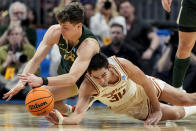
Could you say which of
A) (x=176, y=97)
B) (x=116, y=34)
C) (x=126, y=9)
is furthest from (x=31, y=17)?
(x=176, y=97)

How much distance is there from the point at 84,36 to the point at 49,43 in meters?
0.57

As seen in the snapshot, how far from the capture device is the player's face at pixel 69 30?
5759 mm

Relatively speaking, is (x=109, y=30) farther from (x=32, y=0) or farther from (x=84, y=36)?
(x=84, y=36)

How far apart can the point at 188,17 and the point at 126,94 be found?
1.22m

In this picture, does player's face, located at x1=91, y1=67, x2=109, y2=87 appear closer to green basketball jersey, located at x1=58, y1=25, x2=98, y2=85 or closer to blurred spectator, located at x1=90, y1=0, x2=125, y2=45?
green basketball jersey, located at x1=58, y1=25, x2=98, y2=85

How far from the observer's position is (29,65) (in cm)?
621

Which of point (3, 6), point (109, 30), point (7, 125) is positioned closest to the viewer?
point (7, 125)

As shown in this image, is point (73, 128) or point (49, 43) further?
point (49, 43)

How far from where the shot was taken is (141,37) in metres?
10.5

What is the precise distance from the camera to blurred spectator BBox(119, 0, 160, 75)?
1032 cm

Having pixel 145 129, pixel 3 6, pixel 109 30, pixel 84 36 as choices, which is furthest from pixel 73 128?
pixel 3 6

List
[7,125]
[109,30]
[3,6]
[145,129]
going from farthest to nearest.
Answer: [3,6]
[109,30]
[7,125]
[145,129]

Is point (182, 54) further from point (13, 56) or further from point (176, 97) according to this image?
point (13, 56)

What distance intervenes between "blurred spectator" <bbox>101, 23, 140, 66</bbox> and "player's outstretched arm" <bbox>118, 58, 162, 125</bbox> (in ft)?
12.6
